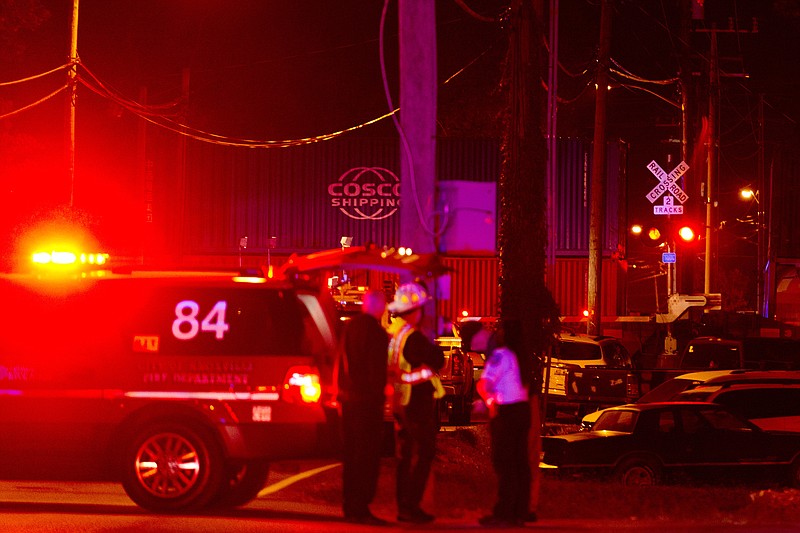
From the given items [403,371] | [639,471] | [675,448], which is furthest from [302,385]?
[675,448]

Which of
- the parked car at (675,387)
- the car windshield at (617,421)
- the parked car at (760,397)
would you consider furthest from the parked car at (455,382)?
the car windshield at (617,421)

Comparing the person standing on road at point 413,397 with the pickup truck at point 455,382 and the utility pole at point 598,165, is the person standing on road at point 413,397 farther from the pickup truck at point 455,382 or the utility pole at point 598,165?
the utility pole at point 598,165

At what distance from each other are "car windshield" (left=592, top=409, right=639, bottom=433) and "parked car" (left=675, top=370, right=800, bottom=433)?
6.33 feet

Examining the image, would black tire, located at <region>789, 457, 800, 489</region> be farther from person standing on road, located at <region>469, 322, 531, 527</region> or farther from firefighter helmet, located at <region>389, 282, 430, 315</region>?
firefighter helmet, located at <region>389, 282, 430, 315</region>

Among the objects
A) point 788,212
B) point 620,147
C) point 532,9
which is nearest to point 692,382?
point 532,9

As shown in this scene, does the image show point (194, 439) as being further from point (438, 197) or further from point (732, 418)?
point (732, 418)

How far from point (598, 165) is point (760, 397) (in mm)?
13178

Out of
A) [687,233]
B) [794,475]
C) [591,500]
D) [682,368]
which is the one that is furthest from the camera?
[687,233]

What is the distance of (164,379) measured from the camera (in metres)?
9.35

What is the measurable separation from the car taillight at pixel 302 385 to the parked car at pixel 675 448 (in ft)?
19.6

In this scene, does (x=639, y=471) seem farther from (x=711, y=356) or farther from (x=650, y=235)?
(x=650, y=235)

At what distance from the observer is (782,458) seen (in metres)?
14.8

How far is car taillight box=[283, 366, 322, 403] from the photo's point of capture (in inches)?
361

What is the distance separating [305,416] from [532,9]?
678cm
